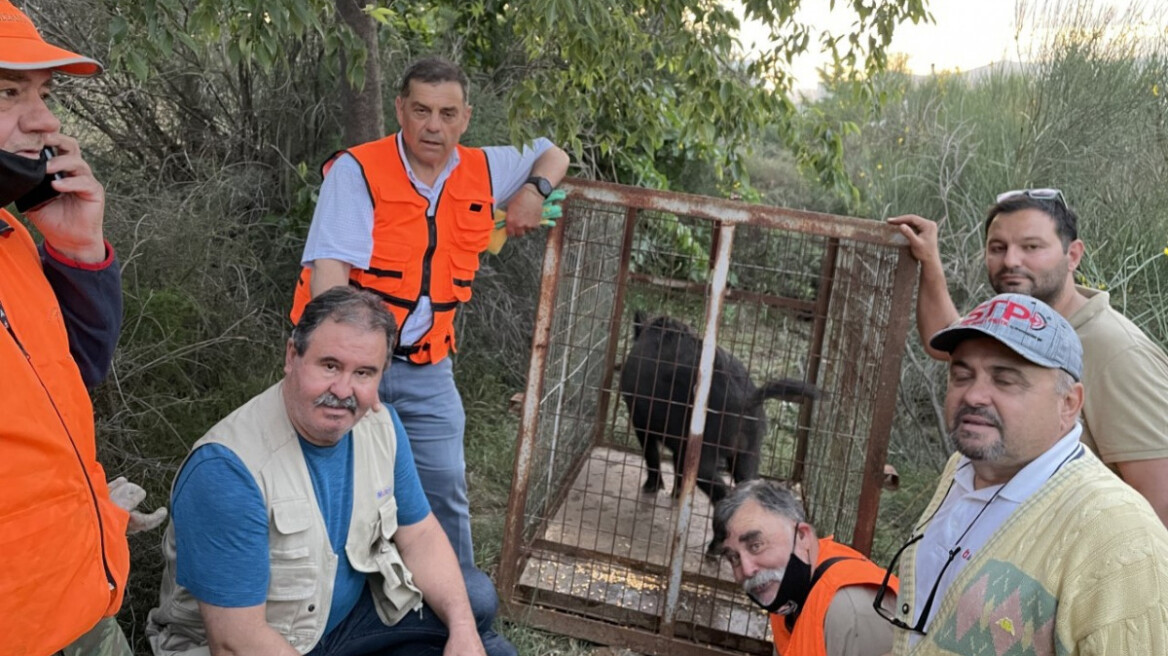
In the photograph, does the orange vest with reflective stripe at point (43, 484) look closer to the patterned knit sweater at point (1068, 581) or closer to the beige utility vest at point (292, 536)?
the beige utility vest at point (292, 536)

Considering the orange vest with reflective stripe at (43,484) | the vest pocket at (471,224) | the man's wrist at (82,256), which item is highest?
the vest pocket at (471,224)

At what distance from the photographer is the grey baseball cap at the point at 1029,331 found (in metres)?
2.00

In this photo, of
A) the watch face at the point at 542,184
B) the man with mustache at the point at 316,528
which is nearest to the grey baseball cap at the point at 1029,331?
the man with mustache at the point at 316,528

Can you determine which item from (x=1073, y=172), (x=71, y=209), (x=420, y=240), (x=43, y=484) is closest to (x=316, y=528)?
(x=43, y=484)

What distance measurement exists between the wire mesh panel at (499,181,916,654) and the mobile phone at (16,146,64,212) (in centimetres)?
203

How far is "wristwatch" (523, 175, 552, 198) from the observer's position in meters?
3.58

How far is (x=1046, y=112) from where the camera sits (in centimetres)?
701

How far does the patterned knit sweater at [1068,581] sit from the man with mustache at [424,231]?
6.72 feet

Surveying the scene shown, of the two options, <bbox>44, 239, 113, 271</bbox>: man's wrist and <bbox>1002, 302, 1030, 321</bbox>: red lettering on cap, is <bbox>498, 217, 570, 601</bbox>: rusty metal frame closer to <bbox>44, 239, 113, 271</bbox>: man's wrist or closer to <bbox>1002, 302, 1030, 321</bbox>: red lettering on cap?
<bbox>44, 239, 113, 271</bbox>: man's wrist

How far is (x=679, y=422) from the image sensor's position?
503cm

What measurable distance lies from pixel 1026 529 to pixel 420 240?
7.40ft

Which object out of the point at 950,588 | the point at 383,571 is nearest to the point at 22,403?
the point at 383,571

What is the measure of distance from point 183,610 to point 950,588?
200 centimetres

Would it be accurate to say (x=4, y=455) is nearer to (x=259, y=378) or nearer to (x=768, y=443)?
(x=259, y=378)
